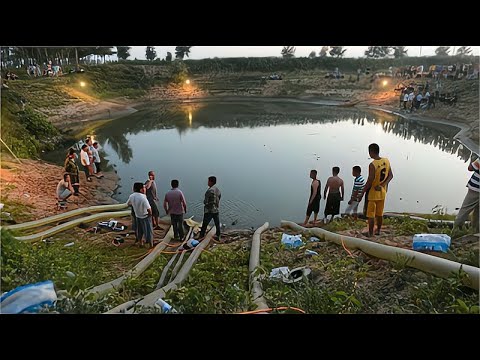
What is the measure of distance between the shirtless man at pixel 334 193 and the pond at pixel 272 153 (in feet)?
0.55

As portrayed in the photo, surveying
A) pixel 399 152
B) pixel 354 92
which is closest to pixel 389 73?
pixel 354 92

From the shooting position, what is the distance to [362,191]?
3787 millimetres

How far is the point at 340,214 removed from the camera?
4316 millimetres

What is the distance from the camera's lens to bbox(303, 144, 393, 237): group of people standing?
11.3 feet

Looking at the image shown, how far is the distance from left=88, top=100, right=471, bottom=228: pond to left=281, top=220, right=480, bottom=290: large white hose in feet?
2.88

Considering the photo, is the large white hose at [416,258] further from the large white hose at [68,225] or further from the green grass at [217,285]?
the large white hose at [68,225]

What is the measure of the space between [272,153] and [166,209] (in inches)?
94.1

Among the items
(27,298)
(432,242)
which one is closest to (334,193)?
(432,242)

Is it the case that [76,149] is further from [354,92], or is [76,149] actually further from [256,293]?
[354,92]

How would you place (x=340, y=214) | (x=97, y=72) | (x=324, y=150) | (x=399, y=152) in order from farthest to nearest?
(x=324, y=150), (x=399, y=152), (x=340, y=214), (x=97, y=72)

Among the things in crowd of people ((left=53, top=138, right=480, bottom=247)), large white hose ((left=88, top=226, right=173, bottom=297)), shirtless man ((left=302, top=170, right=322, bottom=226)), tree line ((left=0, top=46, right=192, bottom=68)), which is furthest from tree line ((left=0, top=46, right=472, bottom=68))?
large white hose ((left=88, top=226, right=173, bottom=297))

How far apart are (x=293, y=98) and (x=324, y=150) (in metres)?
0.94

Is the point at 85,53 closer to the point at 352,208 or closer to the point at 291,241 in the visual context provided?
the point at 291,241

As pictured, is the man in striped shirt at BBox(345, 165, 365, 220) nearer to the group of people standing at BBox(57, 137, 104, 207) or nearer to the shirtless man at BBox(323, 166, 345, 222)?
the shirtless man at BBox(323, 166, 345, 222)
